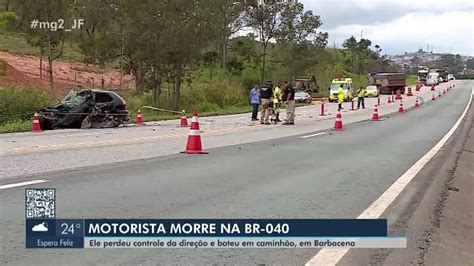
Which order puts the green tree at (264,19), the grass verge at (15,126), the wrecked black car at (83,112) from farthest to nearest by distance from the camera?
the green tree at (264,19), the wrecked black car at (83,112), the grass verge at (15,126)

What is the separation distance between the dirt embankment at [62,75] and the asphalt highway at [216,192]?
1328 inches

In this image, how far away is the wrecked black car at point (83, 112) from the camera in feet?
76.5

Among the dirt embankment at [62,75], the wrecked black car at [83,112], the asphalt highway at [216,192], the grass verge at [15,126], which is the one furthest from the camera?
the dirt embankment at [62,75]

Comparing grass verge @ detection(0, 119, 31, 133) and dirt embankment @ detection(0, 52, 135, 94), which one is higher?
dirt embankment @ detection(0, 52, 135, 94)

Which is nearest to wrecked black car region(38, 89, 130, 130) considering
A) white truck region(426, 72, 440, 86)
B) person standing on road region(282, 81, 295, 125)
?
person standing on road region(282, 81, 295, 125)

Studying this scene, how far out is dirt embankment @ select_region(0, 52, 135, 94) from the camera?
153 ft

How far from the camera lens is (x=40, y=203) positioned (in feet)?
23.4

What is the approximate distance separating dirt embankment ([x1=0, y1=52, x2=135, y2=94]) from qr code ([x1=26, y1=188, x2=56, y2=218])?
37020 millimetres

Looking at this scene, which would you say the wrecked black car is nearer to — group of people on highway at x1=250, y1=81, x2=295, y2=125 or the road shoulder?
group of people on highway at x1=250, y1=81, x2=295, y2=125

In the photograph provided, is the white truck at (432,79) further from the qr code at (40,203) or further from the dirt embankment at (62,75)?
the qr code at (40,203)

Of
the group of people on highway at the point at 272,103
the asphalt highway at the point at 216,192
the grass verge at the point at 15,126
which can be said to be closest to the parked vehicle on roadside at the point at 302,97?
the group of people on highway at the point at 272,103

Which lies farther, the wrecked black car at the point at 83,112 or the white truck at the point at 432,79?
the white truck at the point at 432,79

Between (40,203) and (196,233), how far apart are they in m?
2.00

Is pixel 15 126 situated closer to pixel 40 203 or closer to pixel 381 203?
pixel 40 203
